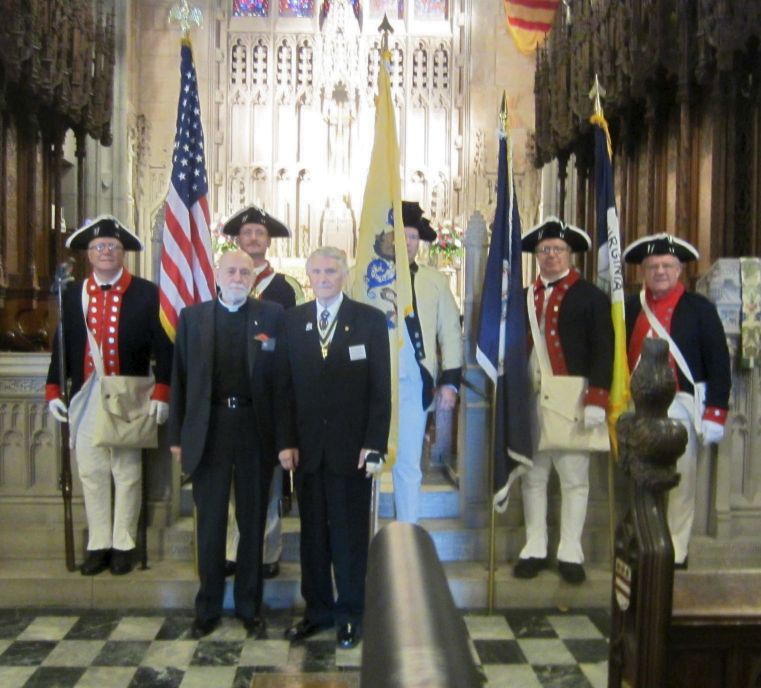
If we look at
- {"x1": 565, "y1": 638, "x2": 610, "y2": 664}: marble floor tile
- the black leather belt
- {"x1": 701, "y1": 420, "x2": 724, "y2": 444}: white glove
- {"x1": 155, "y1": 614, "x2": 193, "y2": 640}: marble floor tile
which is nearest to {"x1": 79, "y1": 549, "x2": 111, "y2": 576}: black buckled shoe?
{"x1": 155, "y1": 614, "x2": 193, "y2": 640}: marble floor tile

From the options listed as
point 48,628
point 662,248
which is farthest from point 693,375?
point 48,628

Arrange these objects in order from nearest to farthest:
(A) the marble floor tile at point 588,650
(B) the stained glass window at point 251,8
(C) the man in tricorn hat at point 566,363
Result: (A) the marble floor tile at point 588,650
(C) the man in tricorn hat at point 566,363
(B) the stained glass window at point 251,8

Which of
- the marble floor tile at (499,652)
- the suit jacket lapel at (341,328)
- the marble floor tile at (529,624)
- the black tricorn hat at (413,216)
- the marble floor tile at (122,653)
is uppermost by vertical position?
the black tricorn hat at (413,216)

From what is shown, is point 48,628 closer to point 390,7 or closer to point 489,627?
point 489,627

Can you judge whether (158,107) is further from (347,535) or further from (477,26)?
(347,535)

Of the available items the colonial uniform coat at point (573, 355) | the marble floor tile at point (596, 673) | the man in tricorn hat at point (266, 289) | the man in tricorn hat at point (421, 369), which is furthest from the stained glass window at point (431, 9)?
the marble floor tile at point (596, 673)

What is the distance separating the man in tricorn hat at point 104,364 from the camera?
3885 millimetres

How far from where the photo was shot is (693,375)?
3842 millimetres

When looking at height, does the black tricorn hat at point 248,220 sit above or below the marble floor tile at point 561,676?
above

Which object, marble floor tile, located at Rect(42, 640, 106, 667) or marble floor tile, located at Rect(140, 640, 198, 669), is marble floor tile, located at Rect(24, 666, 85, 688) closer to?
marble floor tile, located at Rect(42, 640, 106, 667)

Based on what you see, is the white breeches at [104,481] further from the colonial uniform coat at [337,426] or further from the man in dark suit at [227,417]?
the colonial uniform coat at [337,426]

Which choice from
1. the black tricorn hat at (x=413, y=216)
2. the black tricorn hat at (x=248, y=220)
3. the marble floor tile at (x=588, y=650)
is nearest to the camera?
the marble floor tile at (x=588, y=650)

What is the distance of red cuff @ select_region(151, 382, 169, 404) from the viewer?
3.79 m

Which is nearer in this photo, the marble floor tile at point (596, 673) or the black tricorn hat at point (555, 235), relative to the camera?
the marble floor tile at point (596, 673)
